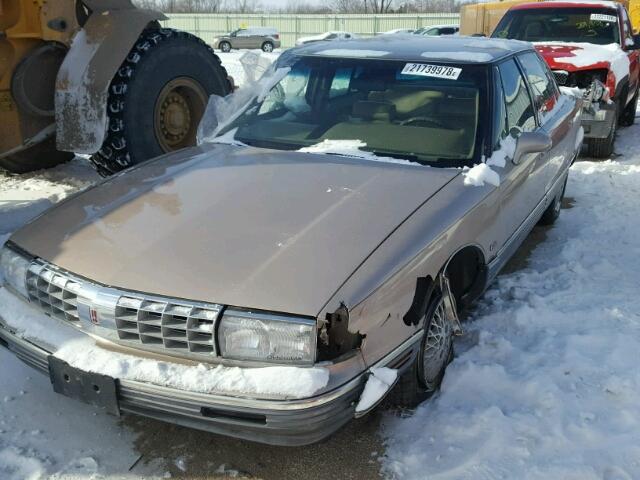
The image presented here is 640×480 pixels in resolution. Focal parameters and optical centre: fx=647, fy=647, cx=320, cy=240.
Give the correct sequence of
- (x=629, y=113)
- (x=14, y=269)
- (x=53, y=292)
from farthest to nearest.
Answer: (x=629, y=113) < (x=14, y=269) < (x=53, y=292)

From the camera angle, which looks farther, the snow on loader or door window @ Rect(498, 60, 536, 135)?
the snow on loader

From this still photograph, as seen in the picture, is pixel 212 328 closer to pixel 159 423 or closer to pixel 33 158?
pixel 159 423

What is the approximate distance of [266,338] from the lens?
229 centimetres

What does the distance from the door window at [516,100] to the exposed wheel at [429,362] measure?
137 cm

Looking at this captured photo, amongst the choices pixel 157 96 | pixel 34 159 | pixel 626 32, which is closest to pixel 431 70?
pixel 157 96

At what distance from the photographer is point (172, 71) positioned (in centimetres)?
582

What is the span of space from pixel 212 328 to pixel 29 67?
4.10 meters

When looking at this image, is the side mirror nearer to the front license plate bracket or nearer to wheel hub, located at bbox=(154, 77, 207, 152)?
the front license plate bracket

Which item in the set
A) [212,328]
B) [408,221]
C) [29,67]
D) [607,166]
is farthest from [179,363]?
[607,166]

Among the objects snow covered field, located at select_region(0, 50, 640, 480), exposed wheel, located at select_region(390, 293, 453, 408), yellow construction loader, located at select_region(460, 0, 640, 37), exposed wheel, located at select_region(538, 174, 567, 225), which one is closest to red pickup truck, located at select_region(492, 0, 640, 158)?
exposed wheel, located at select_region(538, 174, 567, 225)

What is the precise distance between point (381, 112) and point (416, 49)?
0.53 meters

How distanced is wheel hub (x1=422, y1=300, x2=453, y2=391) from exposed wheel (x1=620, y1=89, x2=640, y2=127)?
850cm

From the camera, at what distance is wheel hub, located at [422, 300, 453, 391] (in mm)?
2932

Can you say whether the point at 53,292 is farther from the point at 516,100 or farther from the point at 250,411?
the point at 516,100
